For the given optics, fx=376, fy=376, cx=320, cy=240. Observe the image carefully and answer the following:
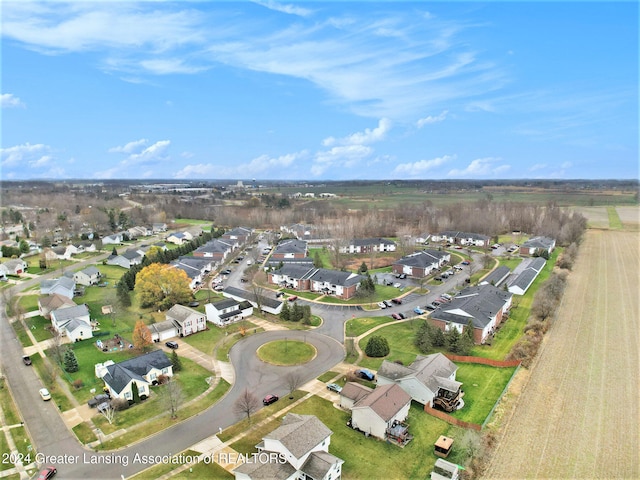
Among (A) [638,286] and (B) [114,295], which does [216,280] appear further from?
(A) [638,286]

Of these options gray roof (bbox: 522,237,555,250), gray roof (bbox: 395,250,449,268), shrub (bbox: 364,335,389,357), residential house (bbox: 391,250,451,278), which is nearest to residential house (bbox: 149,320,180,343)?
shrub (bbox: 364,335,389,357)

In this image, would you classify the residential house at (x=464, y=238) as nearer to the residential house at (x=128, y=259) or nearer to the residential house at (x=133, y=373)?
the residential house at (x=128, y=259)

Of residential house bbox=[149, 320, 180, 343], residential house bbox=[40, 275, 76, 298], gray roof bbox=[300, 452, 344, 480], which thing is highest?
residential house bbox=[40, 275, 76, 298]

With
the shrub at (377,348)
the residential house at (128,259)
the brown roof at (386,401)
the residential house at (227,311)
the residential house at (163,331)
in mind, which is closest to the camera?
the brown roof at (386,401)

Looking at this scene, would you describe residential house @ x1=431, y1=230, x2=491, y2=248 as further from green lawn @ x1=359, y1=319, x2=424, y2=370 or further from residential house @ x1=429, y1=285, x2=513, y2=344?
green lawn @ x1=359, y1=319, x2=424, y2=370

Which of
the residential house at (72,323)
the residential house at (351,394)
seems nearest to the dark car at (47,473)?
the residential house at (351,394)

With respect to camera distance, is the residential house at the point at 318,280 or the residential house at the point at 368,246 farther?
the residential house at the point at 368,246

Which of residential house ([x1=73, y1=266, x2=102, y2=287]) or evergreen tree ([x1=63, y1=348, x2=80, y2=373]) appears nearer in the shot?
evergreen tree ([x1=63, y1=348, x2=80, y2=373])
